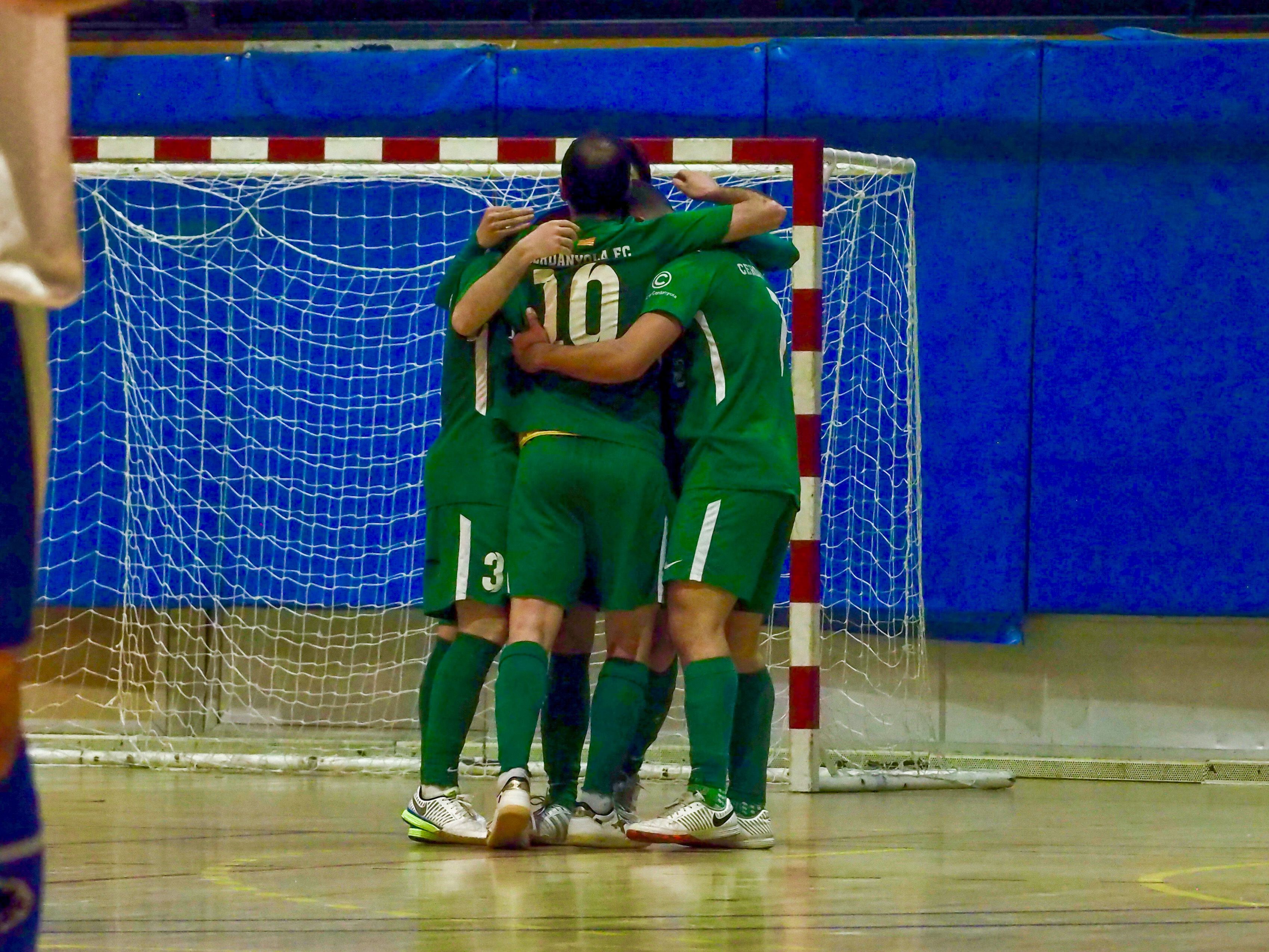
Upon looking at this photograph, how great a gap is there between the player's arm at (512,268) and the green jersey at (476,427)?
9 centimetres

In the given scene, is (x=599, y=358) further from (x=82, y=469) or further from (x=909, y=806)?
(x=82, y=469)

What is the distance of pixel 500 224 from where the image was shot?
4.80 metres

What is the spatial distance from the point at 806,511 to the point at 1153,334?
7.09 feet

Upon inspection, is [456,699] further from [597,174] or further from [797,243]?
[797,243]

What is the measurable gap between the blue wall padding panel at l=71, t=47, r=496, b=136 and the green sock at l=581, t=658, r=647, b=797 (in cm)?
402

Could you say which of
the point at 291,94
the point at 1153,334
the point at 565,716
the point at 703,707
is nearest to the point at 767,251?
the point at 703,707

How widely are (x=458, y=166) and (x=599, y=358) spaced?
2.61 meters

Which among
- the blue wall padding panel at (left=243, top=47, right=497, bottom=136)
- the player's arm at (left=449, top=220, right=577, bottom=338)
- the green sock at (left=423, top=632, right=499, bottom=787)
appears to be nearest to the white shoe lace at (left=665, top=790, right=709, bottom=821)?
the green sock at (left=423, top=632, right=499, bottom=787)

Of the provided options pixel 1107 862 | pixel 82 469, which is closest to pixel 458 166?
pixel 82 469

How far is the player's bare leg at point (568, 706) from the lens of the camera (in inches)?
194

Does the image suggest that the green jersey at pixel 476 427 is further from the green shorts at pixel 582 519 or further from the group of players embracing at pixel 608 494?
the green shorts at pixel 582 519

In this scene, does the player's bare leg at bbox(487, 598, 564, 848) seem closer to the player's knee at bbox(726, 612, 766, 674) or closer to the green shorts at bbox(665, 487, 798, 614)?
the green shorts at bbox(665, 487, 798, 614)

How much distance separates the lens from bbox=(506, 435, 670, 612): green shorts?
15.1ft

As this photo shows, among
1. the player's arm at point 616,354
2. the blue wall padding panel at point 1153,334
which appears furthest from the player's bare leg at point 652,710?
the blue wall padding panel at point 1153,334
